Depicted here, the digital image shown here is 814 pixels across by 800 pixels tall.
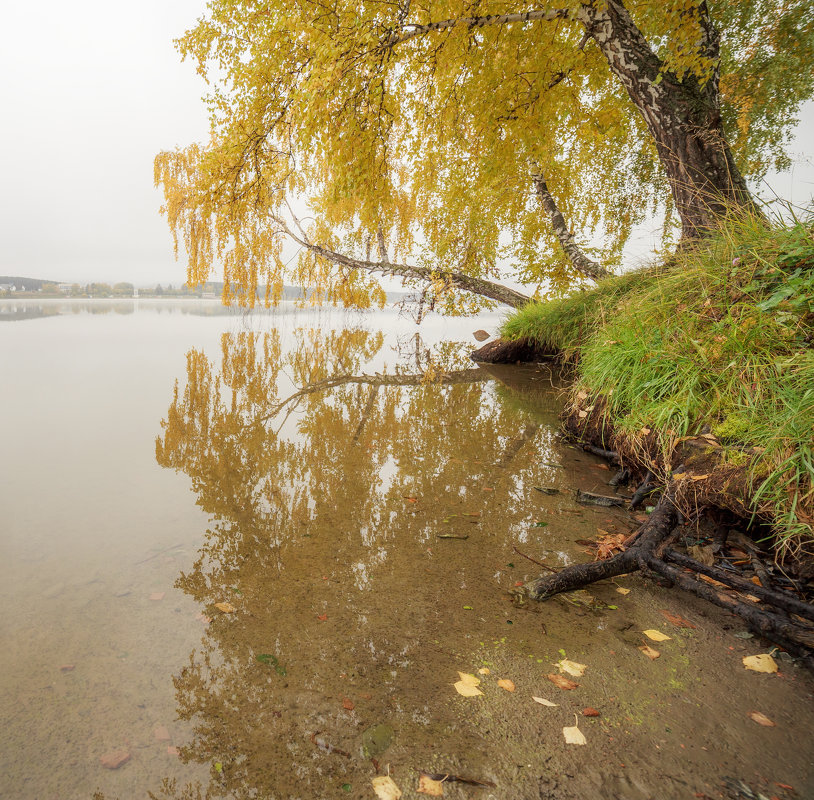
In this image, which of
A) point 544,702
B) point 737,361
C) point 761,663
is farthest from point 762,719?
point 737,361

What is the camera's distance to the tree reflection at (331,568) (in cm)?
121

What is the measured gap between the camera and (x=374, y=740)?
1.21 meters

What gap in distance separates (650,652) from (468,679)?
66cm

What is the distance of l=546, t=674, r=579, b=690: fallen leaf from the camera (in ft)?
4.64

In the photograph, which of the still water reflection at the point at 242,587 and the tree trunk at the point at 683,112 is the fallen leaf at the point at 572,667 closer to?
the still water reflection at the point at 242,587

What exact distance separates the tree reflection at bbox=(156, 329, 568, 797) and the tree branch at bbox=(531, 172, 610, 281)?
10.8 feet

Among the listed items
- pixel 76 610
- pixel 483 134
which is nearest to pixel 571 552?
pixel 76 610

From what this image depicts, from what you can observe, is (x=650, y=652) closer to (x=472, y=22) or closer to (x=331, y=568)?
(x=331, y=568)

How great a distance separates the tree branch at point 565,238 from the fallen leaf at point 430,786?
671 cm

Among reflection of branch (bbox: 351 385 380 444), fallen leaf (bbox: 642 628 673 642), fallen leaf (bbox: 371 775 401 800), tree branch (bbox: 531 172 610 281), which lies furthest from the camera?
tree branch (bbox: 531 172 610 281)

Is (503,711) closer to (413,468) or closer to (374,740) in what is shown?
(374,740)

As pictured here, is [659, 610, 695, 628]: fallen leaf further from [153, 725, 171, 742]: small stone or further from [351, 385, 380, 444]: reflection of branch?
[351, 385, 380, 444]: reflection of branch

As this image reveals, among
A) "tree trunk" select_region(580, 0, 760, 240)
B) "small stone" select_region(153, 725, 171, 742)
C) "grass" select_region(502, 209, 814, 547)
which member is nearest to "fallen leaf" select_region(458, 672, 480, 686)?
"small stone" select_region(153, 725, 171, 742)

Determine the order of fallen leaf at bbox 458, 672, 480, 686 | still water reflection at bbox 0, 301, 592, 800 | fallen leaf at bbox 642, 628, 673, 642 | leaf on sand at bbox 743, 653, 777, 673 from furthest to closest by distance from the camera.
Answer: fallen leaf at bbox 642, 628, 673, 642
leaf on sand at bbox 743, 653, 777, 673
fallen leaf at bbox 458, 672, 480, 686
still water reflection at bbox 0, 301, 592, 800
